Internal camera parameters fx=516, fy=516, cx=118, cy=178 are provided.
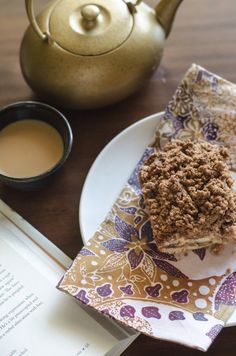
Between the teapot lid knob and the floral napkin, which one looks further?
the teapot lid knob

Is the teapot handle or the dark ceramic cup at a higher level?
the teapot handle

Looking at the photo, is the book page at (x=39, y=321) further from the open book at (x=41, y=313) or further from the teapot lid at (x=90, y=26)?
the teapot lid at (x=90, y=26)

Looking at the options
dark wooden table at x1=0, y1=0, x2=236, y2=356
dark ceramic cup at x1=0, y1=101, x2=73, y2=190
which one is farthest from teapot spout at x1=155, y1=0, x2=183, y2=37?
dark ceramic cup at x1=0, y1=101, x2=73, y2=190

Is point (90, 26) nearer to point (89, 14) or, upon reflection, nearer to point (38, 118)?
point (89, 14)

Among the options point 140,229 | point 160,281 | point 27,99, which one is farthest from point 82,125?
point 160,281

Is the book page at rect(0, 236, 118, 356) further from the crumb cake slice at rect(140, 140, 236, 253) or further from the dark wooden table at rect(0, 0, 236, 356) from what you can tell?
the crumb cake slice at rect(140, 140, 236, 253)

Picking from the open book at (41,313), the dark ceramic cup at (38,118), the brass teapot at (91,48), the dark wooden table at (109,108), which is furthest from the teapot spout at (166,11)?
the open book at (41,313)

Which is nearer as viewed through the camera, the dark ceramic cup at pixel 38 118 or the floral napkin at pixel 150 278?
the floral napkin at pixel 150 278
